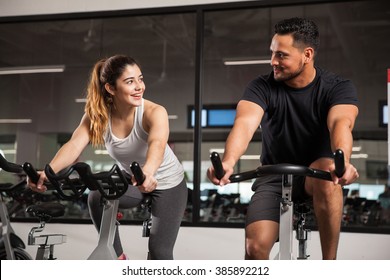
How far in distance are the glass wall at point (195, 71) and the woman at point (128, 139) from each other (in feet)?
6.34

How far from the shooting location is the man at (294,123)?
2.11m

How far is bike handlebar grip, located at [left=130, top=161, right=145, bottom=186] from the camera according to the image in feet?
5.79

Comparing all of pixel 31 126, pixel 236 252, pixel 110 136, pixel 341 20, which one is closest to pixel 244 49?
pixel 341 20

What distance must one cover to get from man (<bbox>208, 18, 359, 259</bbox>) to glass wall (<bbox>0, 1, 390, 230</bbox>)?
2117 mm

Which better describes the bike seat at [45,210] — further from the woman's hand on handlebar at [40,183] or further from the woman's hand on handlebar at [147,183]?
the woman's hand on handlebar at [147,183]

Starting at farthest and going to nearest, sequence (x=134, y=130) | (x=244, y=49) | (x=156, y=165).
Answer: (x=244, y=49), (x=134, y=130), (x=156, y=165)

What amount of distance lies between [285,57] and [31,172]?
40.0 inches

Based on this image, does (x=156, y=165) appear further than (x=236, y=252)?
No

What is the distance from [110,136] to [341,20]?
3.83 meters

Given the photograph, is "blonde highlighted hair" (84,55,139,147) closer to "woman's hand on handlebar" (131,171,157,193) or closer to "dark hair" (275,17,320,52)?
"woman's hand on handlebar" (131,171,157,193)

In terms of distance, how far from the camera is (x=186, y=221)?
175 inches

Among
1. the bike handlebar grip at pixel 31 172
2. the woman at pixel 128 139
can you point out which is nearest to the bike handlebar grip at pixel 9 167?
the bike handlebar grip at pixel 31 172

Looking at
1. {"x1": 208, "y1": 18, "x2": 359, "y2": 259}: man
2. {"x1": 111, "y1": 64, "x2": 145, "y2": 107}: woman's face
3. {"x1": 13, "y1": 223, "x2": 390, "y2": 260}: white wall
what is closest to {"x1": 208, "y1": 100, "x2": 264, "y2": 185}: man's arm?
{"x1": 208, "y1": 18, "x2": 359, "y2": 259}: man

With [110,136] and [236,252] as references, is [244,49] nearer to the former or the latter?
[236,252]
